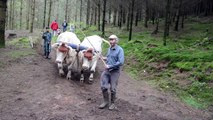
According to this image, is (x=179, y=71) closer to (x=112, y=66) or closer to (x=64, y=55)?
(x=64, y=55)

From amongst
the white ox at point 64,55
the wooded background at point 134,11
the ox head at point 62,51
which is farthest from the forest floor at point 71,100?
the wooded background at point 134,11

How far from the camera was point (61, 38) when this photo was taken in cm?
1466

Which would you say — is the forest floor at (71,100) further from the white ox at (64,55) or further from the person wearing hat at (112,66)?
the person wearing hat at (112,66)

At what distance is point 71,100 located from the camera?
9688 millimetres

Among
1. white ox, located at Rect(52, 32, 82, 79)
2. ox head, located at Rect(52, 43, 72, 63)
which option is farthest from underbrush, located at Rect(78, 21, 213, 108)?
ox head, located at Rect(52, 43, 72, 63)

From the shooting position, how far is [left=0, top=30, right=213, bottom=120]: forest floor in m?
8.60

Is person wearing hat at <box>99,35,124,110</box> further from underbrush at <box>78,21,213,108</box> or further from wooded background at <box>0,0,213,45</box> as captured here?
wooded background at <box>0,0,213,45</box>

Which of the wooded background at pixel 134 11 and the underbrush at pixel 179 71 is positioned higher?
the wooded background at pixel 134 11

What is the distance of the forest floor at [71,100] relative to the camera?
8602 mm

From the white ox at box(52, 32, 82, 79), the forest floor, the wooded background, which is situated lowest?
the forest floor

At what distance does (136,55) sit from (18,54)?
315 inches

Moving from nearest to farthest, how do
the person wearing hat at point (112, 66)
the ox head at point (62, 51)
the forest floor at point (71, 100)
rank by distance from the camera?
the forest floor at point (71, 100) → the person wearing hat at point (112, 66) → the ox head at point (62, 51)

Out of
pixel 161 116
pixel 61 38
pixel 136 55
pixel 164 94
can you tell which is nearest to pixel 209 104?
pixel 164 94

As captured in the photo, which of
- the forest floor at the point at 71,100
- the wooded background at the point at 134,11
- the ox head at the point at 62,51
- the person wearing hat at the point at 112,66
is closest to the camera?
the forest floor at the point at 71,100
